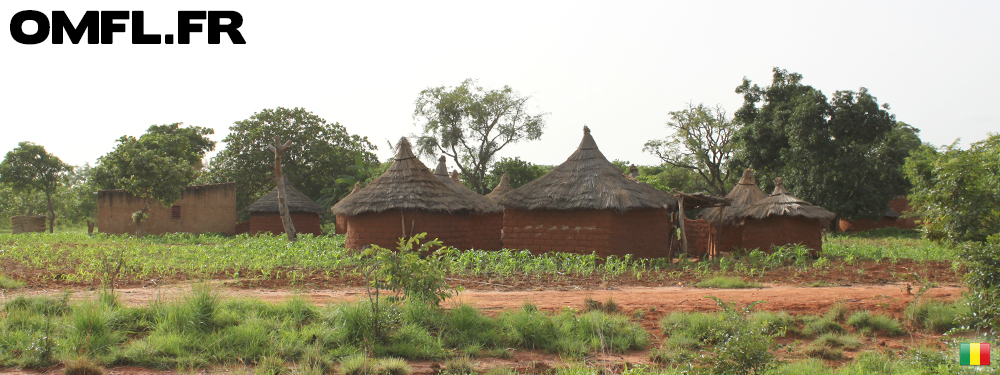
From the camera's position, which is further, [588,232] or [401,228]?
[401,228]

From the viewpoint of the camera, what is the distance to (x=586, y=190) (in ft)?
46.9

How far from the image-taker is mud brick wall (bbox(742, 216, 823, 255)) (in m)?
16.4

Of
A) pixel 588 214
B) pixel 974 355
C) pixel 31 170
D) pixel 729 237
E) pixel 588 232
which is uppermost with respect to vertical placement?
pixel 31 170

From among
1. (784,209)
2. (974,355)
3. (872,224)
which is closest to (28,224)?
(784,209)

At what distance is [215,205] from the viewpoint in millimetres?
26766

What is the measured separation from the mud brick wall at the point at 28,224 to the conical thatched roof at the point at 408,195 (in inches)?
842

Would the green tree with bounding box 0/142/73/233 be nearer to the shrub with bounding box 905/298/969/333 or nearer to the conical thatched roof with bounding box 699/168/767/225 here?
the conical thatched roof with bounding box 699/168/767/225

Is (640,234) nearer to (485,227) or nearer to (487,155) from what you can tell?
(485,227)

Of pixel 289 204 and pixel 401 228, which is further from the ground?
pixel 289 204

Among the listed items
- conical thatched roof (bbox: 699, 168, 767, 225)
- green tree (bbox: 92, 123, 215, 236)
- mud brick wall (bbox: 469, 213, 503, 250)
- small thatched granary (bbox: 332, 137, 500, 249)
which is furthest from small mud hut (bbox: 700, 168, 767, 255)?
green tree (bbox: 92, 123, 215, 236)

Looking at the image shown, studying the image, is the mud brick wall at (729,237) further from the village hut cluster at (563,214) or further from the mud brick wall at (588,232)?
the mud brick wall at (588,232)

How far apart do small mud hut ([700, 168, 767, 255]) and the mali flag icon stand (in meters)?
12.1

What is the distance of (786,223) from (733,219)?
1.82m

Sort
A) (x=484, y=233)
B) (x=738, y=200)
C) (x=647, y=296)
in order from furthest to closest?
1. (x=738, y=200)
2. (x=484, y=233)
3. (x=647, y=296)
